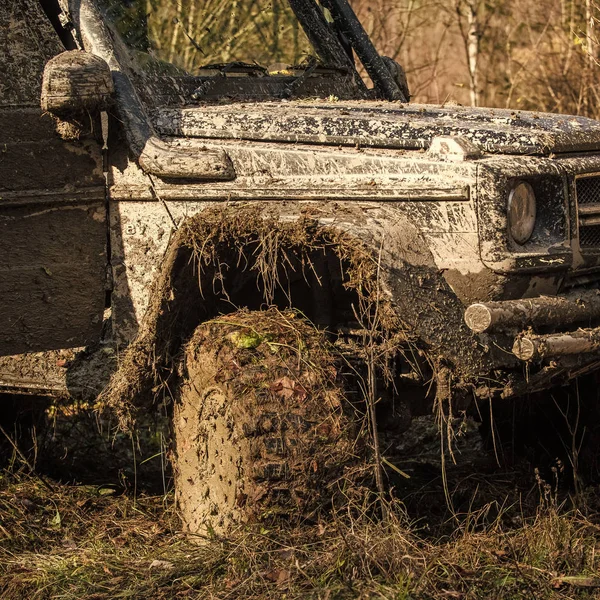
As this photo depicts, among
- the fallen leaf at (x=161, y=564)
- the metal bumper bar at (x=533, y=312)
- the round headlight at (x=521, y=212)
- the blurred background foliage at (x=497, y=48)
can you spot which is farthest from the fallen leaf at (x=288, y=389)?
the blurred background foliage at (x=497, y=48)

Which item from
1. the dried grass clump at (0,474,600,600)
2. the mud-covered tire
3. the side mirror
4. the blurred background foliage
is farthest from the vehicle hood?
the blurred background foliage

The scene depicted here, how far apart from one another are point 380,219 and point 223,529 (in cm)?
108

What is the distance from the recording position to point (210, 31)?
14.8 ft

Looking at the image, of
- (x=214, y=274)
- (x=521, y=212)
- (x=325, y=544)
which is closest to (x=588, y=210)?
(x=521, y=212)

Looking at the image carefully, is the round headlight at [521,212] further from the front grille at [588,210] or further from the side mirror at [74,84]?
the side mirror at [74,84]

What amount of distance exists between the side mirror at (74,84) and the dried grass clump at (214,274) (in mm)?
536

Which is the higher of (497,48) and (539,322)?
(497,48)

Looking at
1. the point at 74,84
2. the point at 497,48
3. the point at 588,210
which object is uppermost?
the point at 497,48

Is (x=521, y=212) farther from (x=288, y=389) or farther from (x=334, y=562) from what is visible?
(x=334, y=562)

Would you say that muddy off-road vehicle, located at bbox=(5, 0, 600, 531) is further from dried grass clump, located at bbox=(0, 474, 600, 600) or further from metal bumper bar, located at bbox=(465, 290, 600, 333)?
dried grass clump, located at bbox=(0, 474, 600, 600)

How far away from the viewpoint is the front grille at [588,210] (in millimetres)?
3627

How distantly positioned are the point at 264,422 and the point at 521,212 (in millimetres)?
1031

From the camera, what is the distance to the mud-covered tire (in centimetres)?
326

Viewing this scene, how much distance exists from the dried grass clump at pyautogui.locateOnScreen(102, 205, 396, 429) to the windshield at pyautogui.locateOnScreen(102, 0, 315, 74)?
1.00 m
